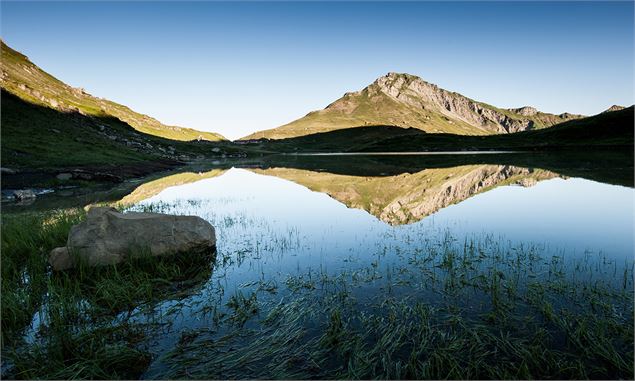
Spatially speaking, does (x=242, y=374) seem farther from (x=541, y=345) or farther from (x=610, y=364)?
(x=610, y=364)

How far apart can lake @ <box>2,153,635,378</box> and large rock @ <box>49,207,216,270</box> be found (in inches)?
78.7

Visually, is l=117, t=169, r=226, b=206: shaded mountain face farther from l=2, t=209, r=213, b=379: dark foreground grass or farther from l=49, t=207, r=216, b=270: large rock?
l=2, t=209, r=213, b=379: dark foreground grass

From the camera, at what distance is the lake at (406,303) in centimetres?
798

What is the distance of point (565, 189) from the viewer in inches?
1422

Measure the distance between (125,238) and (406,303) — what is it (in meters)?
13.0

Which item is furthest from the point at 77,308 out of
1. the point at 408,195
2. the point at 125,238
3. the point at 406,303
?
the point at 408,195

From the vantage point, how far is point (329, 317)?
409 inches

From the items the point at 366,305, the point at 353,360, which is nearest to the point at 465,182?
the point at 366,305

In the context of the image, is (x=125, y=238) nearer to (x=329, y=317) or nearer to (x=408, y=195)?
(x=329, y=317)

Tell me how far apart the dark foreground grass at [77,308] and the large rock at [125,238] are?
1.65 feet

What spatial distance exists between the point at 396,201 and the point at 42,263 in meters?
28.6

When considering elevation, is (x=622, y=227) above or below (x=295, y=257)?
above

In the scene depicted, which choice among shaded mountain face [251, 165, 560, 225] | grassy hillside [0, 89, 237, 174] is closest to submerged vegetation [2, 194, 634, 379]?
shaded mountain face [251, 165, 560, 225]

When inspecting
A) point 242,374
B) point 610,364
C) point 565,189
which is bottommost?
point 242,374
